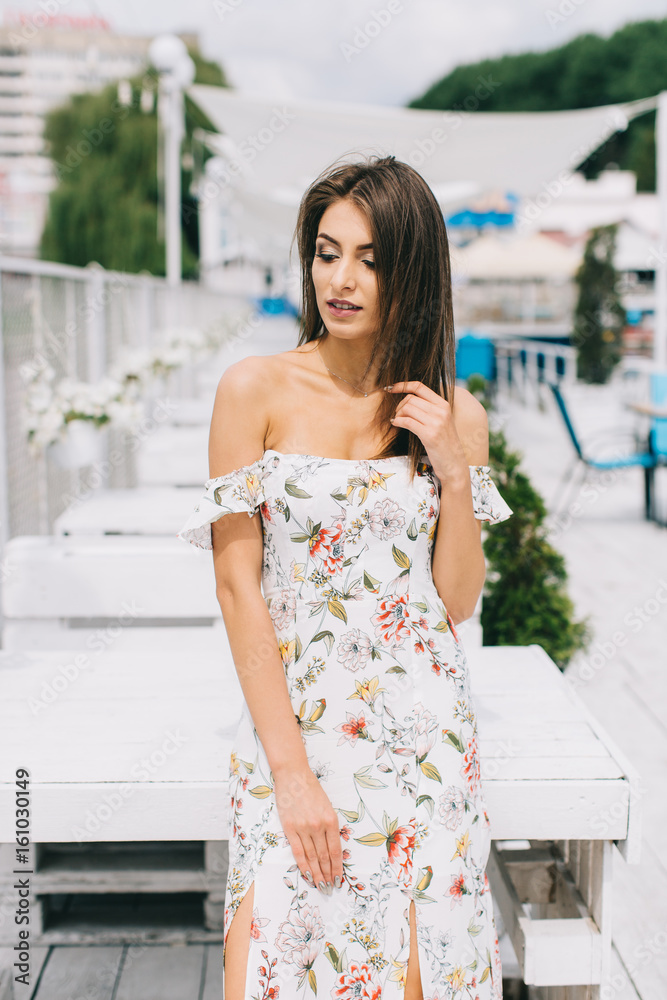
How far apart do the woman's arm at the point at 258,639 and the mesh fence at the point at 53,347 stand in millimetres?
1899

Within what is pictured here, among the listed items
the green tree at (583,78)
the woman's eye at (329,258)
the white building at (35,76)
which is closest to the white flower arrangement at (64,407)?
the woman's eye at (329,258)

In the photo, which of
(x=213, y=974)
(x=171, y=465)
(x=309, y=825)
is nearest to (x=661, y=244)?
(x=171, y=465)

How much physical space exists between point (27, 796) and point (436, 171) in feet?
27.5

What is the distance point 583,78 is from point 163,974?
73.4m

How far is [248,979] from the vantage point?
4.42 ft

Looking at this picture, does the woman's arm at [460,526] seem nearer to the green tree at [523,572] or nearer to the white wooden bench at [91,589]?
the white wooden bench at [91,589]

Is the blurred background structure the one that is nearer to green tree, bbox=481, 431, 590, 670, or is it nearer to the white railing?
green tree, bbox=481, 431, 590, 670

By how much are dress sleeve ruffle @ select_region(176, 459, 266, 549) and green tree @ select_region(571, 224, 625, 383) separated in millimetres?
14880

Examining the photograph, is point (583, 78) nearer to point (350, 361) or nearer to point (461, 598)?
point (350, 361)

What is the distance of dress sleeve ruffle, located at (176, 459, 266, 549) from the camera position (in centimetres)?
142

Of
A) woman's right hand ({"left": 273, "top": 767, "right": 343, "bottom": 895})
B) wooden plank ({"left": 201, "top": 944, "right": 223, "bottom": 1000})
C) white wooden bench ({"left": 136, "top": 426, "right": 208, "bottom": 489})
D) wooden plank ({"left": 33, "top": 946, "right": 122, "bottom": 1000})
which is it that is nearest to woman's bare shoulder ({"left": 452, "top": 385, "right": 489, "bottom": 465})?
woman's right hand ({"left": 273, "top": 767, "right": 343, "bottom": 895})

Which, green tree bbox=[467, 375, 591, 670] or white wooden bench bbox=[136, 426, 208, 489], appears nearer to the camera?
green tree bbox=[467, 375, 591, 670]

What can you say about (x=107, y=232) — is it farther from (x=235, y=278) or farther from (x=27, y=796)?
(x=27, y=796)

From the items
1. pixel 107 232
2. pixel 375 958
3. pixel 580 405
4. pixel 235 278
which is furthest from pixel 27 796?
pixel 235 278
